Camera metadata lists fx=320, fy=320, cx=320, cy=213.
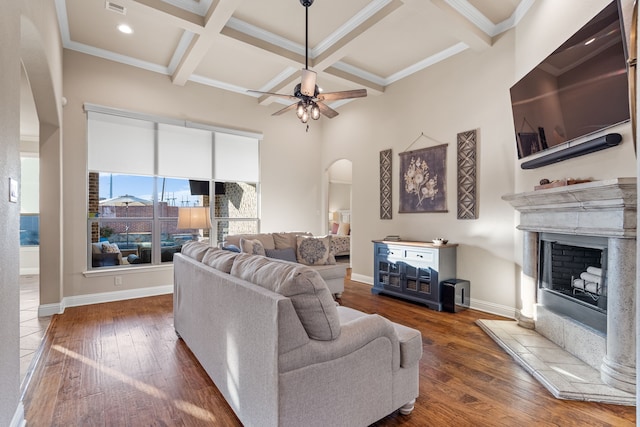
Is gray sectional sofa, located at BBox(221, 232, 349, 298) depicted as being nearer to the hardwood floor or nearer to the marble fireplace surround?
the hardwood floor

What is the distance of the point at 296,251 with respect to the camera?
495 cm

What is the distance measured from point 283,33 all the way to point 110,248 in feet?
12.7

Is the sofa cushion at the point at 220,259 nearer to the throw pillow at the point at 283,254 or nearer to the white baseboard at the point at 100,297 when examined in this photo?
the throw pillow at the point at 283,254

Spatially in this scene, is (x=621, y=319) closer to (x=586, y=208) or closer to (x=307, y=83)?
(x=586, y=208)

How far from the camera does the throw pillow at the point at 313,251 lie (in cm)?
481

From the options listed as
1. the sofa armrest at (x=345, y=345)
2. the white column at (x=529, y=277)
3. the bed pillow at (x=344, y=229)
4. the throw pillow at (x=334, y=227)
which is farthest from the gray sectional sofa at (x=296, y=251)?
the throw pillow at (x=334, y=227)

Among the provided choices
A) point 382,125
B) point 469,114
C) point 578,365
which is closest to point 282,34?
point 382,125

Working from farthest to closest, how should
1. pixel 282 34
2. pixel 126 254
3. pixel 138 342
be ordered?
pixel 126 254 → pixel 282 34 → pixel 138 342

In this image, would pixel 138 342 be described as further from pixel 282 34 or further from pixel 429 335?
pixel 282 34

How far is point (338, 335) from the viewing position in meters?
1.64

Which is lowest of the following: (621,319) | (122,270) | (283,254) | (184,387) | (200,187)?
(184,387)

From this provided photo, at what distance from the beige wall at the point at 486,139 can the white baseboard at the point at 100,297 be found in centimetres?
350

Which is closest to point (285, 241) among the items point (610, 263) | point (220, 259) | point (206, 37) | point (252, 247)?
point (252, 247)

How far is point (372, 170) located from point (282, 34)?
8.65 ft
